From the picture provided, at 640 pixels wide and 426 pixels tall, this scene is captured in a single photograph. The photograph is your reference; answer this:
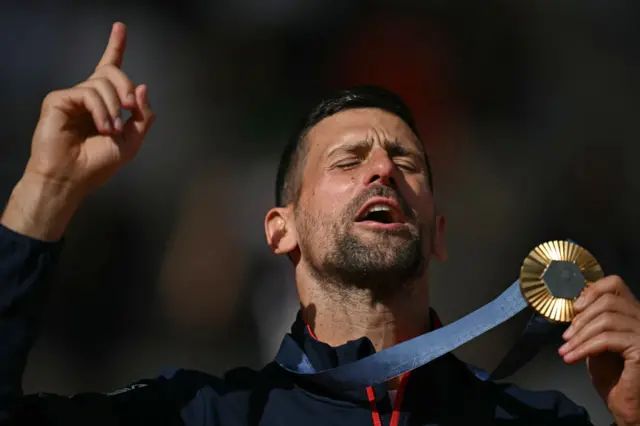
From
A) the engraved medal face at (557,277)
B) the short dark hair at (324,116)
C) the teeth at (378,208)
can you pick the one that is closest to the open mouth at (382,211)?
the teeth at (378,208)

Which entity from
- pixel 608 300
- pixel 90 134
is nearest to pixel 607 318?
pixel 608 300

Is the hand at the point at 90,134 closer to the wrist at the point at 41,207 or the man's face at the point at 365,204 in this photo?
the wrist at the point at 41,207

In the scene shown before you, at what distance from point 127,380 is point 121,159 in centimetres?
170

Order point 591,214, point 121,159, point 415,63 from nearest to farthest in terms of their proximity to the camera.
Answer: point 121,159 → point 591,214 → point 415,63

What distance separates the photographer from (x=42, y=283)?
1.83m

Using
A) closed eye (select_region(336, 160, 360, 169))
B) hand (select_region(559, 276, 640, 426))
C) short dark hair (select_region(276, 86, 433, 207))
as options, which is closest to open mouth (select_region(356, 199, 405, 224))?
closed eye (select_region(336, 160, 360, 169))

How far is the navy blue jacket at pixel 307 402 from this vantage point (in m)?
2.10

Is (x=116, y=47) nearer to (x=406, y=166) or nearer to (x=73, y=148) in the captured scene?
(x=73, y=148)

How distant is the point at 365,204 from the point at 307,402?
568mm

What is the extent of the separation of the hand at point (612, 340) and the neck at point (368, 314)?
60 centimetres

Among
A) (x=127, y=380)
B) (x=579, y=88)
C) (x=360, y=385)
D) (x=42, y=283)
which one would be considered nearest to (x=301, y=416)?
(x=360, y=385)

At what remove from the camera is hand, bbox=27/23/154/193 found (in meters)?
1.89

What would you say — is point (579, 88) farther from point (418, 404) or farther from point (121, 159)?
point (121, 159)

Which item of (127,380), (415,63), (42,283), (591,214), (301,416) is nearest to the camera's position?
(42,283)
